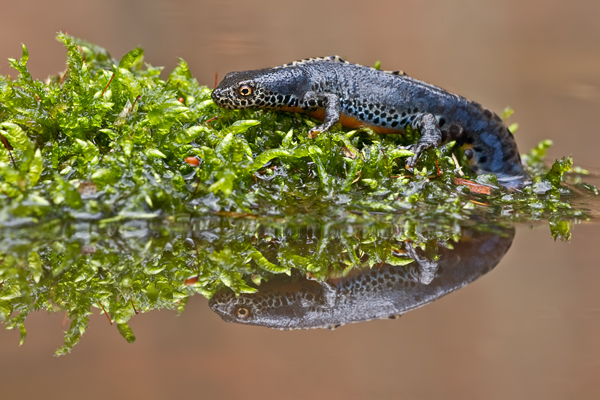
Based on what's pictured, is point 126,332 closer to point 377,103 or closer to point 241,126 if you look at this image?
point 241,126

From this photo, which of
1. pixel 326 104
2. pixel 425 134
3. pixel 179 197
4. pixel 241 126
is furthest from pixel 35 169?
pixel 425 134

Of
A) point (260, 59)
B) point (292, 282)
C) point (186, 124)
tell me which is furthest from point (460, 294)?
point (260, 59)

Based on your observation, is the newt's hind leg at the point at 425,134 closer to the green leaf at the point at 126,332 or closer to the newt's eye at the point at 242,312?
the newt's eye at the point at 242,312

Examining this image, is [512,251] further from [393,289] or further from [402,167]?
[402,167]

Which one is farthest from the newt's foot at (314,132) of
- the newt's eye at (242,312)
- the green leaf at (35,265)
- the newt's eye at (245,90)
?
the green leaf at (35,265)

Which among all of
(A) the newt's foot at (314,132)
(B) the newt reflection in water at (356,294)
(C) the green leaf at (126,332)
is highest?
(A) the newt's foot at (314,132)
